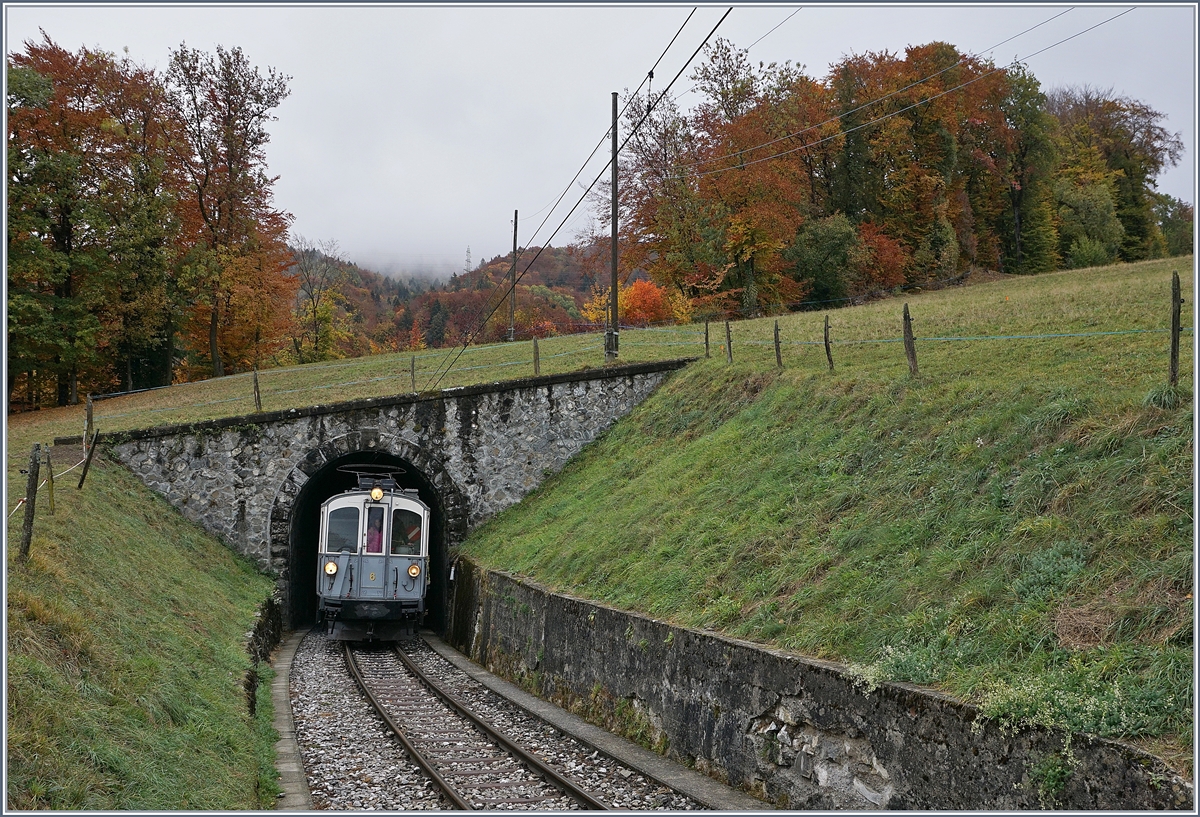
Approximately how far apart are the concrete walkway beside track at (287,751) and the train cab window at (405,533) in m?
3.77

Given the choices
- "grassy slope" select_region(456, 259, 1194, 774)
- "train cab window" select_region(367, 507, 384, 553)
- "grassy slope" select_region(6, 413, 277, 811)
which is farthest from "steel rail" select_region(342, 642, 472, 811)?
"train cab window" select_region(367, 507, 384, 553)

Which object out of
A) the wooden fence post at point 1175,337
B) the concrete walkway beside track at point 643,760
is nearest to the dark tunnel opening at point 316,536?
the concrete walkway beside track at point 643,760

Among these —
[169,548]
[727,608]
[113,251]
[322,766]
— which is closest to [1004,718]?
[727,608]

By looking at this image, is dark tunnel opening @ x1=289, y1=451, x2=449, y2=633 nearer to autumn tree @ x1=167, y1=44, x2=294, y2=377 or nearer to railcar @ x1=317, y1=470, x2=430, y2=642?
railcar @ x1=317, y1=470, x2=430, y2=642

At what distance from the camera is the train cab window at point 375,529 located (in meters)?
18.8

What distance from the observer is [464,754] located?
385 inches

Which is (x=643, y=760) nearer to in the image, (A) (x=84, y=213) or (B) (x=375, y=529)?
(B) (x=375, y=529)

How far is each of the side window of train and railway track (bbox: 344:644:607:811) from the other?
454 cm

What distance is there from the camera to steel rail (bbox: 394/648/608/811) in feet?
25.6

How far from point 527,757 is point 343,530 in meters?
10.9

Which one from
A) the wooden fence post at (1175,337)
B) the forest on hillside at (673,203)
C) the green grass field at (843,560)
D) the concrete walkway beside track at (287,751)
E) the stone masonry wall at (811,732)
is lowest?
the concrete walkway beside track at (287,751)

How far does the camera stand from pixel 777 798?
735 cm

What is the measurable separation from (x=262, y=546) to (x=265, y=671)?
6.89m

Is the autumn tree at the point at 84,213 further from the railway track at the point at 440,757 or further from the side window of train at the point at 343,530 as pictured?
the railway track at the point at 440,757
